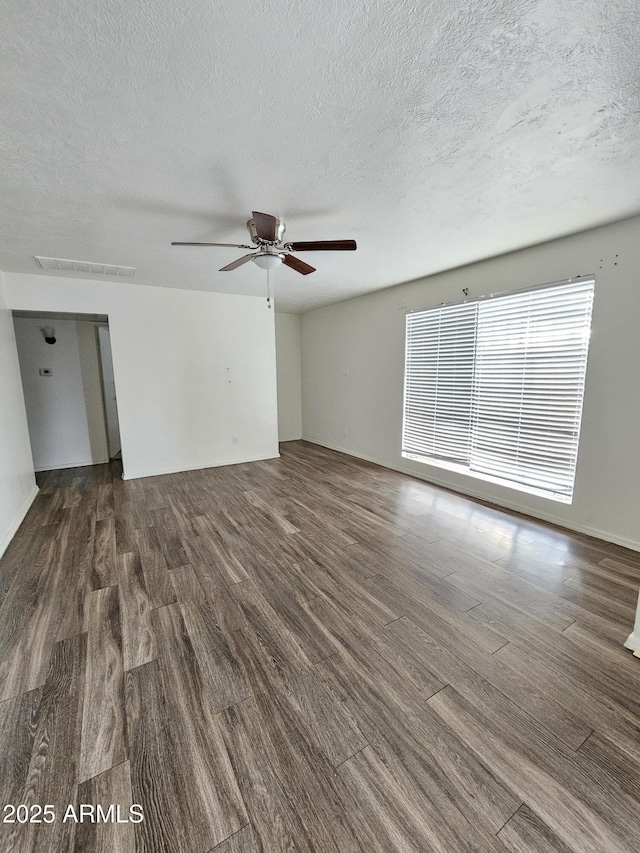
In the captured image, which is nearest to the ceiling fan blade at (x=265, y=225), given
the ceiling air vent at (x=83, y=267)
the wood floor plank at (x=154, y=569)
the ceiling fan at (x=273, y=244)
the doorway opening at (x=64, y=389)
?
the ceiling fan at (x=273, y=244)

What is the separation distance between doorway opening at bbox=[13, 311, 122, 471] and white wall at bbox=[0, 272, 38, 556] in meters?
1.15

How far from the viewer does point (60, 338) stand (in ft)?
16.5

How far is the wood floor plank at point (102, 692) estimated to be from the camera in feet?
4.09

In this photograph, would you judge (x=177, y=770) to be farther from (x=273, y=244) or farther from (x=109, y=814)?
(x=273, y=244)

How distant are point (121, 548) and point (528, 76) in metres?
3.80

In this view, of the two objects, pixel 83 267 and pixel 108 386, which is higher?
pixel 83 267

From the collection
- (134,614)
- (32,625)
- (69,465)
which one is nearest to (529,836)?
(134,614)

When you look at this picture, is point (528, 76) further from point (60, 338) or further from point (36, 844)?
point (60, 338)

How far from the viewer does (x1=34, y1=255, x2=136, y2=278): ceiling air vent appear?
3.45 m

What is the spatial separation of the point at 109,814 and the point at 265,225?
2825mm

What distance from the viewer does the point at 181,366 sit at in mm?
4812

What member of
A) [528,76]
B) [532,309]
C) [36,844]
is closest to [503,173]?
[528,76]

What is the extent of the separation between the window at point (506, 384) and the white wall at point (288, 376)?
2.98 meters

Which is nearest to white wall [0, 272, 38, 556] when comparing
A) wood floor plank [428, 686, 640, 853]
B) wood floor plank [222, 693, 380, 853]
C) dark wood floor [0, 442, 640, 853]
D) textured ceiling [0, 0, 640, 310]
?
dark wood floor [0, 442, 640, 853]
